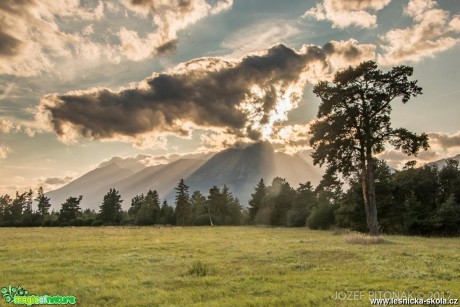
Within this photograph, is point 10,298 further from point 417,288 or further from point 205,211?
point 205,211

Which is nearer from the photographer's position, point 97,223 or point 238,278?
point 238,278

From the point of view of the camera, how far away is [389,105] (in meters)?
33.5

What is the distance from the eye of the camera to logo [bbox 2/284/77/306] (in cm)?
1093

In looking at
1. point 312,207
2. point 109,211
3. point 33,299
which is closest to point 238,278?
point 33,299

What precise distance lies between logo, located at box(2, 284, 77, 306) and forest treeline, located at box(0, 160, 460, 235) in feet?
97.6

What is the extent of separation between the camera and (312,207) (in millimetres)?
85625

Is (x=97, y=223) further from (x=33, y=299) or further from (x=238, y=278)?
(x=238, y=278)

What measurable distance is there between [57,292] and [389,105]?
31544 millimetres

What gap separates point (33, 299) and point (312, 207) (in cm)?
7939

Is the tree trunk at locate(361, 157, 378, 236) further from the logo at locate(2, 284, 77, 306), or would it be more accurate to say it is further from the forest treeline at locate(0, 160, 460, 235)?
the logo at locate(2, 284, 77, 306)

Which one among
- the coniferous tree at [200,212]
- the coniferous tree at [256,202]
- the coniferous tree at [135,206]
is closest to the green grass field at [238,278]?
the coniferous tree at [200,212]

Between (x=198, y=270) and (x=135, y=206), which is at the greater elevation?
(x=135, y=206)

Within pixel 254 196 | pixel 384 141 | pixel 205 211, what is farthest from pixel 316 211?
pixel 205 211

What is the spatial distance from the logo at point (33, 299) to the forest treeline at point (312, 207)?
2976 cm
